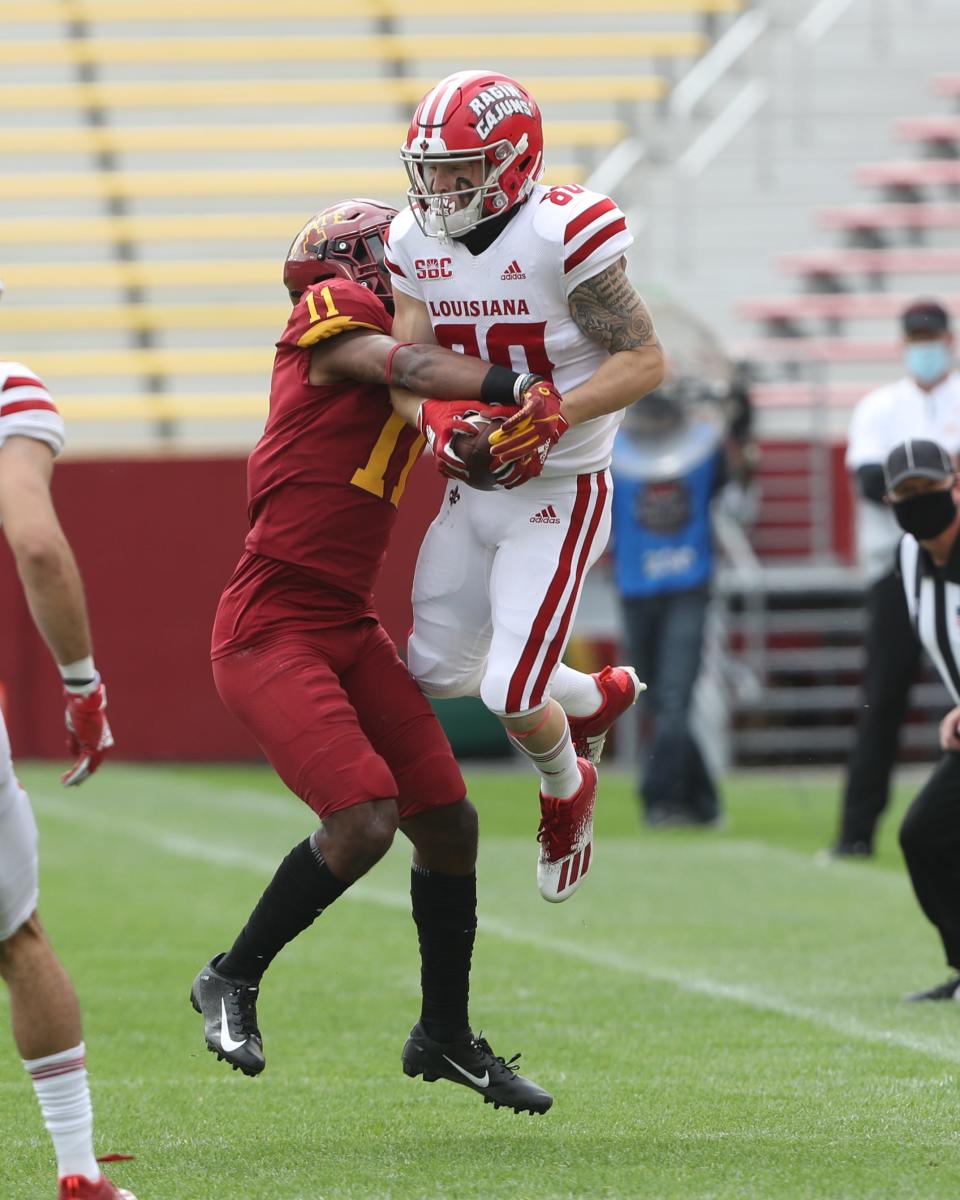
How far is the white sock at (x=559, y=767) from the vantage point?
4.99 metres

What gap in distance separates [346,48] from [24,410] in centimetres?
1475

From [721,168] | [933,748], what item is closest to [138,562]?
[933,748]

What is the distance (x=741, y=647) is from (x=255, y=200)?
5728 mm

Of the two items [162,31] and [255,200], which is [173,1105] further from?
[162,31]

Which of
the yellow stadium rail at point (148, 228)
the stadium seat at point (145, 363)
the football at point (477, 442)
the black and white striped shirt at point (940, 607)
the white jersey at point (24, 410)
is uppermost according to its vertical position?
the white jersey at point (24, 410)

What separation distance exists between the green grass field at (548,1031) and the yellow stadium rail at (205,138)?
26.5 feet

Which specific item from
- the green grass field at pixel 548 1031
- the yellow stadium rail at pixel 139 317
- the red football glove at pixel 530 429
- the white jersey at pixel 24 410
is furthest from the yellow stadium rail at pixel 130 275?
the white jersey at pixel 24 410

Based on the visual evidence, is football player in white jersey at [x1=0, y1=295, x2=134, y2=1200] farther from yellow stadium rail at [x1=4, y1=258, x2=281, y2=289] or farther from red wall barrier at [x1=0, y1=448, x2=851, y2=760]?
yellow stadium rail at [x1=4, y1=258, x2=281, y2=289]

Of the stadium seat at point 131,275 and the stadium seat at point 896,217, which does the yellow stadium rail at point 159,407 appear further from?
the stadium seat at point 896,217

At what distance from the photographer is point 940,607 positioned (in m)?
6.18

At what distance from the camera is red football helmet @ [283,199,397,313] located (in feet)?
15.9

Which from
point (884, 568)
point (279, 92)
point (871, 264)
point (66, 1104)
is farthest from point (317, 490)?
point (279, 92)

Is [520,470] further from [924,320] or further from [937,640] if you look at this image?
[924,320]

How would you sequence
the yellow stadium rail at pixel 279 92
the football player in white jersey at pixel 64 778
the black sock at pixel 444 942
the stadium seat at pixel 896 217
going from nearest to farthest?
the football player in white jersey at pixel 64 778 → the black sock at pixel 444 942 → the stadium seat at pixel 896 217 → the yellow stadium rail at pixel 279 92
